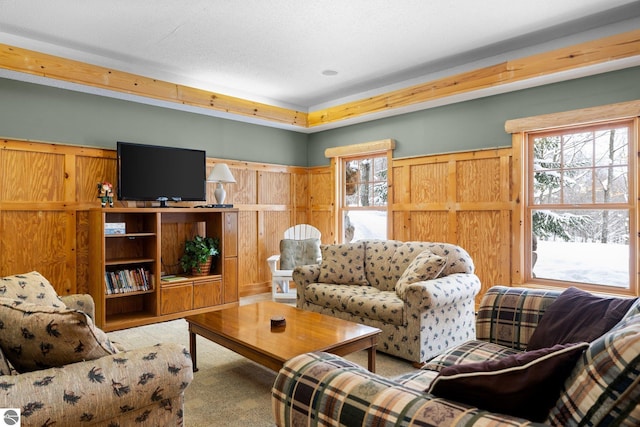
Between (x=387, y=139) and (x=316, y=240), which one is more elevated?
(x=387, y=139)

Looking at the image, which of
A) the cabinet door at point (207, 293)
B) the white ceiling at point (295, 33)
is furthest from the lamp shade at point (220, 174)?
the cabinet door at point (207, 293)

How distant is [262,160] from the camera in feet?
19.9

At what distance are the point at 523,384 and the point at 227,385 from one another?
225cm

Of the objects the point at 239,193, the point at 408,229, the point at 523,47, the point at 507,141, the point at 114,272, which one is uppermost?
the point at 523,47

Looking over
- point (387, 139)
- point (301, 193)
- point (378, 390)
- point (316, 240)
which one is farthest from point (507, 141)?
point (378, 390)

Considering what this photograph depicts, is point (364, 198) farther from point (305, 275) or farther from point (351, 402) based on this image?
point (351, 402)

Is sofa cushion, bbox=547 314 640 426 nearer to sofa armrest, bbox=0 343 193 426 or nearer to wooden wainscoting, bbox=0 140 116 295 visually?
sofa armrest, bbox=0 343 193 426

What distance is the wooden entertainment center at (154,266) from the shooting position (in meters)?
4.23

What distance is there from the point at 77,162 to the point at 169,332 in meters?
2.06

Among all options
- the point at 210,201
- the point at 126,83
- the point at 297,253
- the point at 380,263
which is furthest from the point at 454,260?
the point at 126,83

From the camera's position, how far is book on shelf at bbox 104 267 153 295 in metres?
4.25

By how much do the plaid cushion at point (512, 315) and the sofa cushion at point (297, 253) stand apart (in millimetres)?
3235

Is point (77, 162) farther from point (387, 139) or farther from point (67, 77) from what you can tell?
point (387, 139)

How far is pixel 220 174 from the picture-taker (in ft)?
16.5
